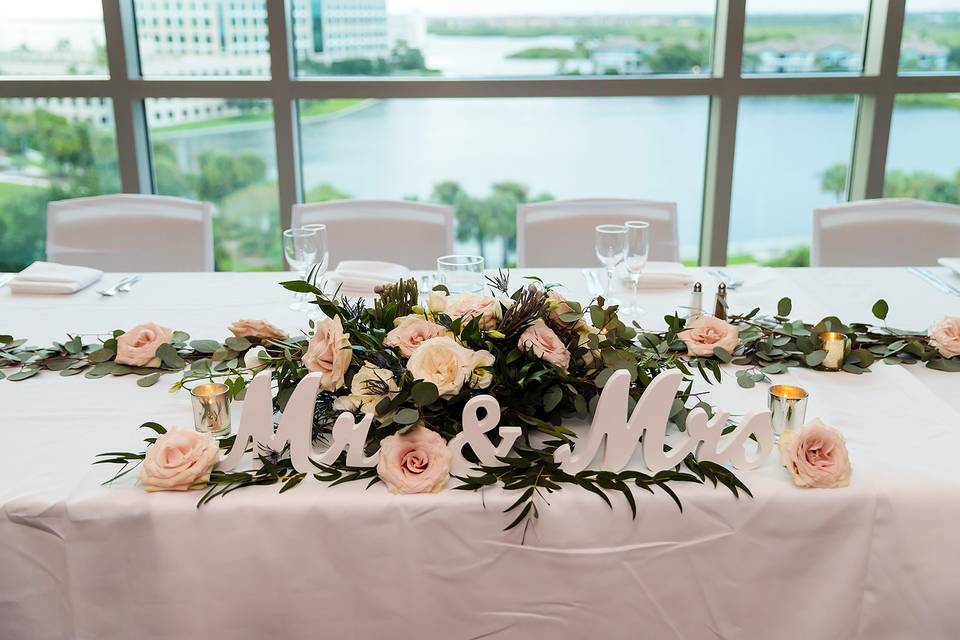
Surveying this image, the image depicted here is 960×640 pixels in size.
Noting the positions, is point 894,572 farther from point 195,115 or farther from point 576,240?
point 195,115

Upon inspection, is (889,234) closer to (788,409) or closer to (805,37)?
(805,37)

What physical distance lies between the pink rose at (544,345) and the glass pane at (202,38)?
2.54m

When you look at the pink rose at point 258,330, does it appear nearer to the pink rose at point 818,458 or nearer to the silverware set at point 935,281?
the pink rose at point 818,458

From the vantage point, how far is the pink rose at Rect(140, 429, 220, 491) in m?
1.08

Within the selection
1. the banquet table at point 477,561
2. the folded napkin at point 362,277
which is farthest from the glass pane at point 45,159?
the banquet table at point 477,561

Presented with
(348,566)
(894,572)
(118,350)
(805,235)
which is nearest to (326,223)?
(118,350)

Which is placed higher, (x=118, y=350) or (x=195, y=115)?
(x=195, y=115)

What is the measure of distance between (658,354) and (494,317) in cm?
34

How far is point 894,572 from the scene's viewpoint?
1.12 m

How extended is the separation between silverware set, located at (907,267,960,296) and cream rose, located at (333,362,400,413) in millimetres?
1452

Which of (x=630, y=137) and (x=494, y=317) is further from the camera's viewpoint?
(x=630, y=137)

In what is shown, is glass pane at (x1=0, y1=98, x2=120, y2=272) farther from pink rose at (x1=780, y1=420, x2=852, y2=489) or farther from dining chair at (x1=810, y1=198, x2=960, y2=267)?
pink rose at (x1=780, y1=420, x2=852, y2=489)

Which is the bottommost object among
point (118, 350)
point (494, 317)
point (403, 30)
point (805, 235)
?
point (805, 235)

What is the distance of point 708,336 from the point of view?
150 centimetres
